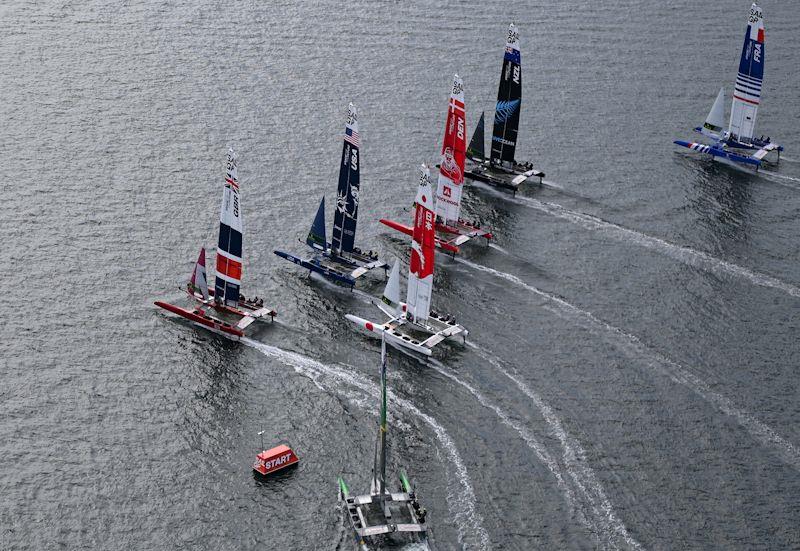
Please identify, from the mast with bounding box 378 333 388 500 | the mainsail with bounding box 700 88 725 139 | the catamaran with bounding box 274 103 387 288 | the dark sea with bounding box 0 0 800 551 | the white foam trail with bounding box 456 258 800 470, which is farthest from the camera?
the mainsail with bounding box 700 88 725 139

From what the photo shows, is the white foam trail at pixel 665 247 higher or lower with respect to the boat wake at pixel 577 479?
higher

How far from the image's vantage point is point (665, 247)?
13475 cm

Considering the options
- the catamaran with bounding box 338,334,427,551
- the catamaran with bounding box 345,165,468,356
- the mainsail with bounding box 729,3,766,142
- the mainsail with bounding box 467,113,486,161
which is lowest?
the catamaran with bounding box 338,334,427,551

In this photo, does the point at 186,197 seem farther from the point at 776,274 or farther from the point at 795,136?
the point at 795,136

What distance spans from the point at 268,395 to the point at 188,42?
81762 millimetres

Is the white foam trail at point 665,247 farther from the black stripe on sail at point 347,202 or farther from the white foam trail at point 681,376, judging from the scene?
the black stripe on sail at point 347,202

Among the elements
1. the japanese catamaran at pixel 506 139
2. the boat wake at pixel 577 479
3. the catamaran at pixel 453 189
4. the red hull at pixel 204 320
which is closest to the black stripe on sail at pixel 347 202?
the catamaran at pixel 453 189

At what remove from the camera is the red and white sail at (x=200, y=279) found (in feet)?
393

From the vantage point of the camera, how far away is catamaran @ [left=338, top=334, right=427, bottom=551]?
9175cm

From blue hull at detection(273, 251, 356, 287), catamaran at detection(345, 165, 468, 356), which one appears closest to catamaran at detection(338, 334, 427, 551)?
catamaran at detection(345, 165, 468, 356)

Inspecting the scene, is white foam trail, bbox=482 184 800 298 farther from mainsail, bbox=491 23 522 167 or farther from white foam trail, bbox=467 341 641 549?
white foam trail, bbox=467 341 641 549

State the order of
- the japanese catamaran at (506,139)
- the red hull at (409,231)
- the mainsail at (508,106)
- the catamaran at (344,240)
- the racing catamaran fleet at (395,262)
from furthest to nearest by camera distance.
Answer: the japanese catamaran at (506,139) < the mainsail at (508,106) < the red hull at (409,231) < the catamaran at (344,240) < the racing catamaran fleet at (395,262)

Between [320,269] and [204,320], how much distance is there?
14434 millimetres

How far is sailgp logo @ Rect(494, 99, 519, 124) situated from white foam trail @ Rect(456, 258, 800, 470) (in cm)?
2447
